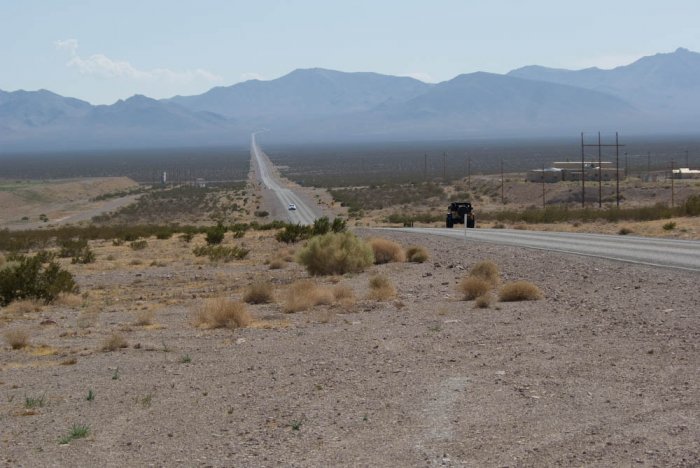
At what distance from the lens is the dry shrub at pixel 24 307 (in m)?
21.2

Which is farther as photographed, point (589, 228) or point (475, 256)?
point (589, 228)

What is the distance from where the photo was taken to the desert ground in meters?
8.93

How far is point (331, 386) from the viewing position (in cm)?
1155

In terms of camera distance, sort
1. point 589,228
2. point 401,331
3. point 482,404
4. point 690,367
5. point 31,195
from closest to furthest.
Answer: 1. point 482,404
2. point 690,367
3. point 401,331
4. point 589,228
5. point 31,195

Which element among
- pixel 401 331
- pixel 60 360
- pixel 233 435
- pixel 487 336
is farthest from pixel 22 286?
pixel 233 435

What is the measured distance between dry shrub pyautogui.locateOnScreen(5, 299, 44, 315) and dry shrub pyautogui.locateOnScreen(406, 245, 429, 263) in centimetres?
1089

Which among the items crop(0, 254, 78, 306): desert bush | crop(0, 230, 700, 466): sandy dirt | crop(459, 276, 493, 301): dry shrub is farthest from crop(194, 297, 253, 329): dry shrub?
crop(0, 254, 78, 306): desert bush

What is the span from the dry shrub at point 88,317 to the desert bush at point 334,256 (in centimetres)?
730

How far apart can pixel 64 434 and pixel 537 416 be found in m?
4.74

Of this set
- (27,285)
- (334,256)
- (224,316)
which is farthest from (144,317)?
(334,256)

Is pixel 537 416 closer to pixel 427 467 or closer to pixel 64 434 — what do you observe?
pixel 427 467

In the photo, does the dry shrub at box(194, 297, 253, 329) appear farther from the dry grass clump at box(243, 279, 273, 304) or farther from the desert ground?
the dry grass clump at box(243, 279, 273, 304)

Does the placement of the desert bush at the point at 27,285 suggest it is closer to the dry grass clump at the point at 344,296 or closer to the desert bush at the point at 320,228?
the dry grass clump at the point at 344,296

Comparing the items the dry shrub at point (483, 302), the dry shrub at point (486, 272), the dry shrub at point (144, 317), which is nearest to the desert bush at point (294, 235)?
the dry shrub at point (486, 272)
